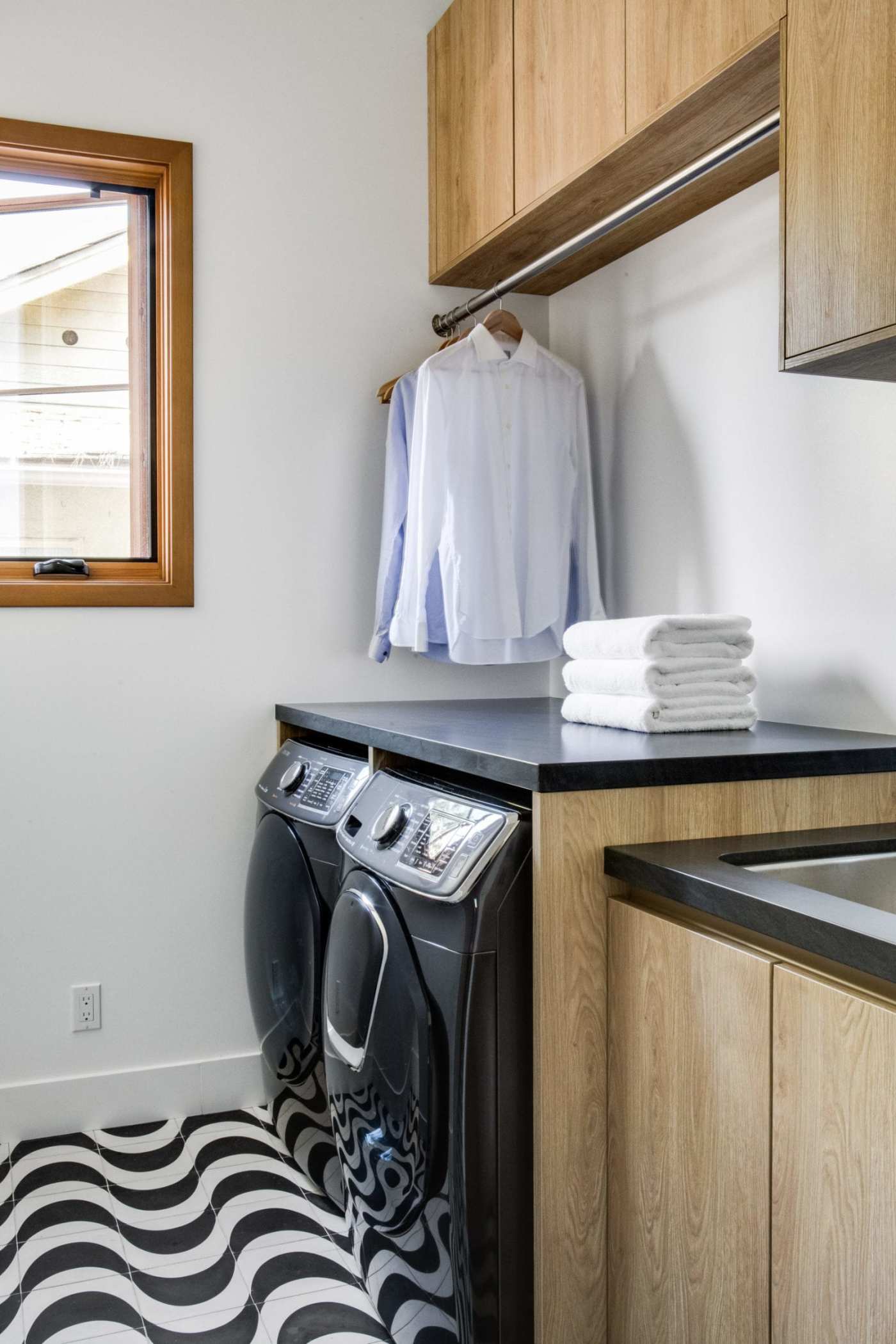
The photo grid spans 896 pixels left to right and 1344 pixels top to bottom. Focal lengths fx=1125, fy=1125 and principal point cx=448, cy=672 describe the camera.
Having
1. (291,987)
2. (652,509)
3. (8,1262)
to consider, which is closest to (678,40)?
(652,509)

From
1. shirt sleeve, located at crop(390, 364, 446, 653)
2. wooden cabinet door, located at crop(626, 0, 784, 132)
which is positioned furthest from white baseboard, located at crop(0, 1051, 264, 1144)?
wooden cabinet door, located at crop(626, 0, 784, 132)

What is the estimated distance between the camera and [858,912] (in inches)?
42.5

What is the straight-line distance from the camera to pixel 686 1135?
1.26 metres

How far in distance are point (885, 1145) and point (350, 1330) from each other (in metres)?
1.06

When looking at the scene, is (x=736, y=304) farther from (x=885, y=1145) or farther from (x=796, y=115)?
(x=885, y=1145)

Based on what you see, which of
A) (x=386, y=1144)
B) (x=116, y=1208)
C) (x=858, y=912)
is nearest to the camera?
(x=858, y=912)

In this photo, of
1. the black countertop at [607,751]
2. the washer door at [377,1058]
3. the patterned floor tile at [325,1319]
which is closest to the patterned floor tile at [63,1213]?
the patterned floor tile at [325,1319]

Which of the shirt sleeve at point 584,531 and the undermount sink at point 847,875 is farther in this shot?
the shirt sleeve at point 584,531

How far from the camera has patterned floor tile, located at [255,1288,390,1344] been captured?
5.50 ft

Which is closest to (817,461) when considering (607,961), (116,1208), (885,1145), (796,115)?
(796,115)

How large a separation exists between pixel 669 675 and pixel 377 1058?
0.71 meters

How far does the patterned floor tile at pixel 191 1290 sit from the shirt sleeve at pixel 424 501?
1.24 m

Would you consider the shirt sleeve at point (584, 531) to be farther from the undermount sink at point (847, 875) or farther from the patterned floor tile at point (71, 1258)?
the patterned floor tile at point (71, 1258)

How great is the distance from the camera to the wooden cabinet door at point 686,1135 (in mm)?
1151
